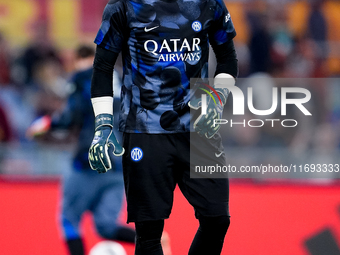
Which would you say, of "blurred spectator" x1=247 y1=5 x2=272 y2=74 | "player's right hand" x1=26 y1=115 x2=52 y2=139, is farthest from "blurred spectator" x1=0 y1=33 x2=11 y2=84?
"player's right hand" x1=26 y1=115 x2=52 y2=139

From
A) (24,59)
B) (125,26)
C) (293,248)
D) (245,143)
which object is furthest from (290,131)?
(125,26)

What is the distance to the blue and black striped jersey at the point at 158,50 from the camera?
2459 millimetres

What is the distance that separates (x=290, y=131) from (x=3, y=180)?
320cm

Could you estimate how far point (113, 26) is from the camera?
2463 mm

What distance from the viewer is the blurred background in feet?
13.4

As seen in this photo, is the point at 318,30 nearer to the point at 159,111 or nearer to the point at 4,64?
the point at 4,64

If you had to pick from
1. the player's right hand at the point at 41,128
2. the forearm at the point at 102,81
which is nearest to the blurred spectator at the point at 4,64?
the player's right hand at the point at 41,128

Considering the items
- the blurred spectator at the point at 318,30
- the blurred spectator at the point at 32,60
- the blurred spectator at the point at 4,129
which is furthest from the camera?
the blurred spectator at the point at 318,30

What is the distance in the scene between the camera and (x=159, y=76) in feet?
8.18

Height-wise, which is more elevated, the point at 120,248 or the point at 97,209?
the point at 97,209

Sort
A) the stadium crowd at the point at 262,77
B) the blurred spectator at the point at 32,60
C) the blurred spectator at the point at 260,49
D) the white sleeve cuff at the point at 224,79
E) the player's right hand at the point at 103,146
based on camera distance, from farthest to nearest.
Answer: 1. the blurred spectator at the point at 32,60
2. the blurred spectator at the point at 260,49
3. the stadium crowd at the point at 262,77
4. the white sleeve cuff at the point at 224,79
5. the player's right hand at the point at 103,146

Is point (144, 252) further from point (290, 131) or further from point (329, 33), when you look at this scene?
point (329, 33)

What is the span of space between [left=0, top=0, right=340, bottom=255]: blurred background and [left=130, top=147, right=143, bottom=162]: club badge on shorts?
1180mm

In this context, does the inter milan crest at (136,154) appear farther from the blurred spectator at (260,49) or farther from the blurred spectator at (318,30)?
the blurred spectator at (318,30)
